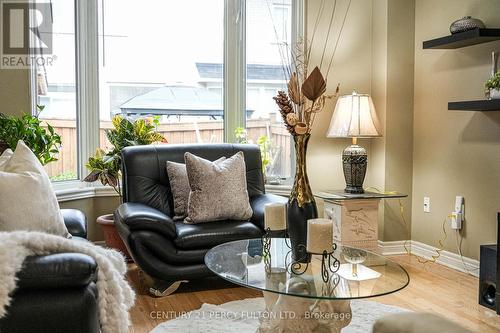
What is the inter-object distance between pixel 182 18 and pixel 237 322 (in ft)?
9.44

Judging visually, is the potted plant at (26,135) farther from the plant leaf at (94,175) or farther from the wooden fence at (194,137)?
the wooden fence at (194,137)

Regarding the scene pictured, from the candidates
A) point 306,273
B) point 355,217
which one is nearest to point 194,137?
point 355,217

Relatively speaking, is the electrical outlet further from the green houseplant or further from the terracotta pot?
the terracotta pot

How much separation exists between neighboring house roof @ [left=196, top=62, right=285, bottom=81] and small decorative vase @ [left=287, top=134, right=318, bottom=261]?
2.31m

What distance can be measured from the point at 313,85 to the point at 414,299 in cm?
165

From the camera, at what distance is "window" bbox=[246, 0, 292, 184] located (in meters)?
4.98

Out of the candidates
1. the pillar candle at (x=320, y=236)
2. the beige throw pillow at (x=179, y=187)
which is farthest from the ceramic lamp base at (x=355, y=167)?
the pillar candle at (x=320, y=236)

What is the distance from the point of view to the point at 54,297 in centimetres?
205

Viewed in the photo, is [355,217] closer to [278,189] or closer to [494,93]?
[278,189]

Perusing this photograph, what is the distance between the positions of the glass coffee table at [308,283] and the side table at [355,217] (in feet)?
5.12

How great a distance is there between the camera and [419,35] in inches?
187

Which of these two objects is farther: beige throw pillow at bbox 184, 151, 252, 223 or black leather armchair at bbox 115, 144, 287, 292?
beige throw pillow at bbox 184, 151, 252, 223

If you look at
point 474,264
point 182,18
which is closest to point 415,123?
point 474,264

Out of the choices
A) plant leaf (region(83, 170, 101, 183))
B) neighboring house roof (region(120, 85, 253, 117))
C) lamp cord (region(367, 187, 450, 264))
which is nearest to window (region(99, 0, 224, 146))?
neighboring house roof (region(120, 85, 253, 117))
